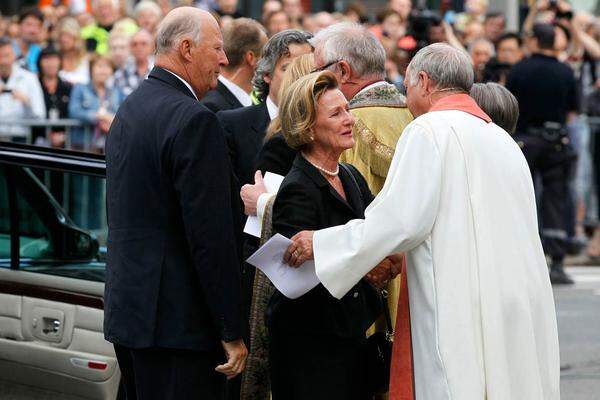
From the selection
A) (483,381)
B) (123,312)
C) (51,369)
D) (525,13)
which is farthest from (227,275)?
(525,13)

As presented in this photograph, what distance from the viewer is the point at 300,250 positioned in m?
5.00

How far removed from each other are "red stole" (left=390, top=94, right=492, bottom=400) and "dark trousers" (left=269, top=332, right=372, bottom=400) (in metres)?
0.21

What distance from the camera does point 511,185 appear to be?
190 inches

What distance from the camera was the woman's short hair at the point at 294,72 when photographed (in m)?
5.83

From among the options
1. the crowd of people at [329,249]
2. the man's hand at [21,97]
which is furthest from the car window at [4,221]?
the man's hand at [21,97]

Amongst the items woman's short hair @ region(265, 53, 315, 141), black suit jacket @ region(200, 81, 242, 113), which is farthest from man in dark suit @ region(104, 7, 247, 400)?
black suit jacket @ region(200, 81, 242, 113)

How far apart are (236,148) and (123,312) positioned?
1.74 metres

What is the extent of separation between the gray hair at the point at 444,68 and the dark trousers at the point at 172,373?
1.23 m

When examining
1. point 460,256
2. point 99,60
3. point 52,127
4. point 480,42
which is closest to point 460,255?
point 460,256

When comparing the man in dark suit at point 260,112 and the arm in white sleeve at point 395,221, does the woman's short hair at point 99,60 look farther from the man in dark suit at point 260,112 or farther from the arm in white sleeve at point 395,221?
the arm in white sleeve at point 395,221

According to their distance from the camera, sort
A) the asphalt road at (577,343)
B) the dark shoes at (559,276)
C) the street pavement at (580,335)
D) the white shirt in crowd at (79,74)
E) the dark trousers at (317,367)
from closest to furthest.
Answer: the dark trousers at (317,367)
the asphalt road at (577,343)
the street pavement at (580,335)
the dark shoes at (559,276)
the white shirt in crowd at (79,74)

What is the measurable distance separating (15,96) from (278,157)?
8.20 m

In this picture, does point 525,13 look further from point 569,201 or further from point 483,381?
point 483,381

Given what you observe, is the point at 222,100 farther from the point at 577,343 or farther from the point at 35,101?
the point at 35,101
